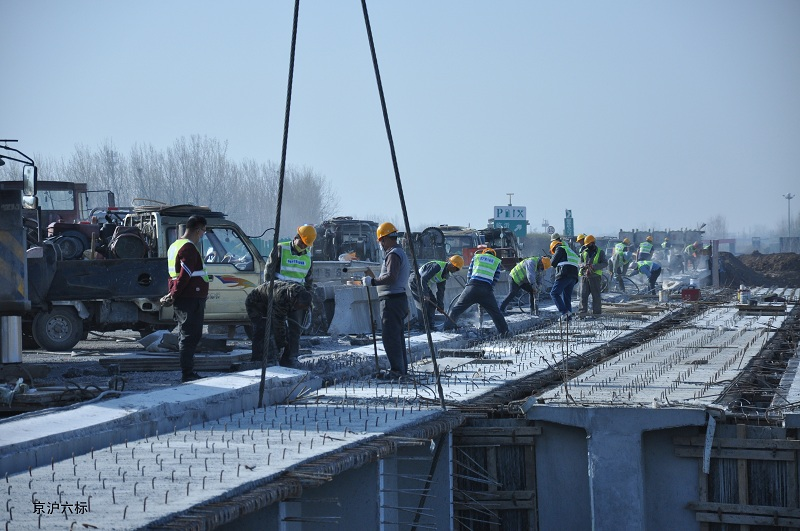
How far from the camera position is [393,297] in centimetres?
1055

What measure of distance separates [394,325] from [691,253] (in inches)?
1254

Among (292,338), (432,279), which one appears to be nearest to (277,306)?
(292,338)

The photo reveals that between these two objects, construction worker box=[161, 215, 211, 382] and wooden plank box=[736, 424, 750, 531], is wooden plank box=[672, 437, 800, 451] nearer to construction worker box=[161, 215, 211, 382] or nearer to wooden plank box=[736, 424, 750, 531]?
wooden plank box=[736, 424, 750, 531]

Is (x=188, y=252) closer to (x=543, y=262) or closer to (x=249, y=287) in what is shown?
(x=249, y=287)

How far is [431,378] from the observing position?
10.9 metres

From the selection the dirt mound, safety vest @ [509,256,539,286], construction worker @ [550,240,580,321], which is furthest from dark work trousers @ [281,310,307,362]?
the dirt mound

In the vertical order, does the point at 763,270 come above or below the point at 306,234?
below

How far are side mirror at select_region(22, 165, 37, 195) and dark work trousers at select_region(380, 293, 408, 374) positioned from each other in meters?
3.85

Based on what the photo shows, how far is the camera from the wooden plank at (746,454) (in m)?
7.97

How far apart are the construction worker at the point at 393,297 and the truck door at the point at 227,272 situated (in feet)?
17.6

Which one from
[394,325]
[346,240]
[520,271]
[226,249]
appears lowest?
[394,325]

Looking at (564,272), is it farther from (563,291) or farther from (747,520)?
(747,520)

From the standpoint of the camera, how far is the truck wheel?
14344mm

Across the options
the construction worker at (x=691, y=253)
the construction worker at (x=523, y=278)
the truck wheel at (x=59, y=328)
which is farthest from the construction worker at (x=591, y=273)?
the construction worker at (x=691, y=253)
